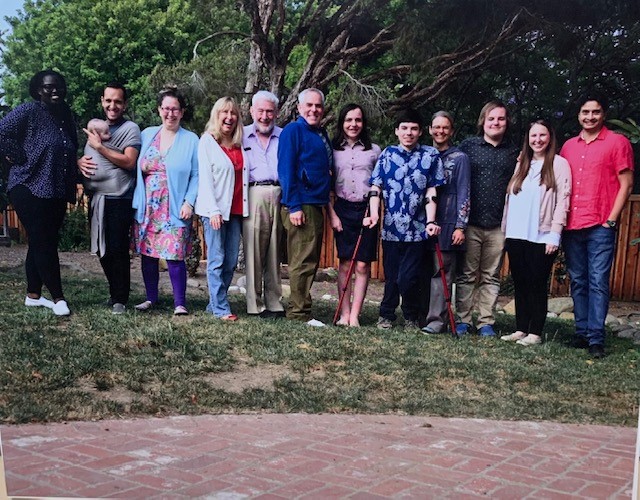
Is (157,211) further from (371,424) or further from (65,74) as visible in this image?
(371,424)

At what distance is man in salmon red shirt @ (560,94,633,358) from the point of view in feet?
12.2

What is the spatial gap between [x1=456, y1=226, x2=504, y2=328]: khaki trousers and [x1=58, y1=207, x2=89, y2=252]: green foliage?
2.24m

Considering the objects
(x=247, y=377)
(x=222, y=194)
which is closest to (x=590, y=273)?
(x=247, y=377)

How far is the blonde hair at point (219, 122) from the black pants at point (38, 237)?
41.7 inches

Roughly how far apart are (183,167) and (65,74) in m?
1.26

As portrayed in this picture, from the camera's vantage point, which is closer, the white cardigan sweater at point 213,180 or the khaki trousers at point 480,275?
the white cardigan sweater at point 213,180

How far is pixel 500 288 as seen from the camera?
4.75m

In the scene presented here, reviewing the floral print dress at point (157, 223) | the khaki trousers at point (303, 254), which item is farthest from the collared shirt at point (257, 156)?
the floral print dress at point (157, 223)

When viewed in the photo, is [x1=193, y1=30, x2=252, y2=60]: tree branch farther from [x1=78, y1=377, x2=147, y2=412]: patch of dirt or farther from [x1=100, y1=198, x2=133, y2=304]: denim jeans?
[x1=78, y1=377, x2=147, y2=412]: patch of dirt

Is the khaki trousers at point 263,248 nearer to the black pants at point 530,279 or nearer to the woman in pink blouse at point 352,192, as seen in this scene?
the woman in pink blouse at point 352,192

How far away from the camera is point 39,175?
12.5 feet

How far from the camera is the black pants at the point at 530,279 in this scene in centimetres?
441

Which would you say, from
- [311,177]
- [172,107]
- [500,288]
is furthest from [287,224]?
[500,288]

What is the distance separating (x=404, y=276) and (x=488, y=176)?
0.78 m
